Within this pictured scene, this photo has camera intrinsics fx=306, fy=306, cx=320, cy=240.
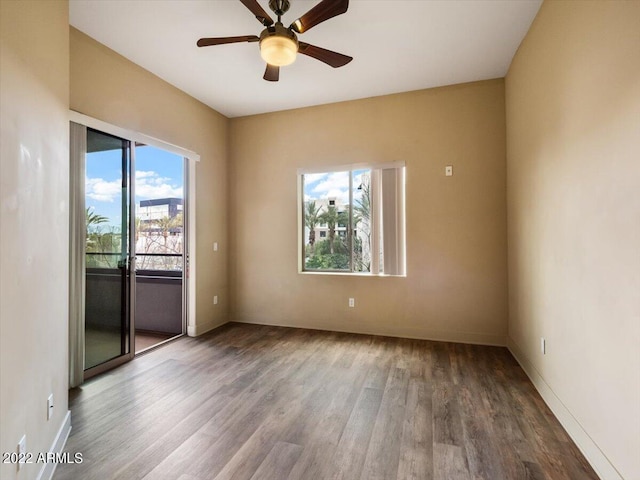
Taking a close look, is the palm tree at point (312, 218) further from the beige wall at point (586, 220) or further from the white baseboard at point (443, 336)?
the beige wall at point (586, 220)

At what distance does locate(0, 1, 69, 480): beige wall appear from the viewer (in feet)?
4.27

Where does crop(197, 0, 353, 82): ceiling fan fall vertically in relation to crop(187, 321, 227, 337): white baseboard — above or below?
above

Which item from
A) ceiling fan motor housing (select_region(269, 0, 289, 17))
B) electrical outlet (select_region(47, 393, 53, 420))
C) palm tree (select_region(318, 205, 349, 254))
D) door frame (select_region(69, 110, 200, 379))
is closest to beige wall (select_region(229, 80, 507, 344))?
palm tree (select_region(318, 205, 349, 254))

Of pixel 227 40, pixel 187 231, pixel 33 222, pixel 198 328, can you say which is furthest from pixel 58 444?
pixel 227 40

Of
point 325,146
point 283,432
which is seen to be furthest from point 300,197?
point 283,432

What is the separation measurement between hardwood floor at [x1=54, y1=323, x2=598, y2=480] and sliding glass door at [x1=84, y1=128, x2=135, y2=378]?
276 mm

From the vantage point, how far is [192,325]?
13.3 feet

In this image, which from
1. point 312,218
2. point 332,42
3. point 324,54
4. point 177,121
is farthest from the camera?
point 312,218

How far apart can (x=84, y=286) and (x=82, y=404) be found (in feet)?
3.19

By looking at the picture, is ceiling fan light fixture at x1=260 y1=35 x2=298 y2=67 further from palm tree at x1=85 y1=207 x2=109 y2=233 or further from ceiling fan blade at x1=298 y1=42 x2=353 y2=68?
palm tree at x1=85 y1=207 x2=109 y2=233

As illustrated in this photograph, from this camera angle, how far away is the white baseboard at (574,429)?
160cm

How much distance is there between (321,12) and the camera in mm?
1972

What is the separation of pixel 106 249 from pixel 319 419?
101 inches

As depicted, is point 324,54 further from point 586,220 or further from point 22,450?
point 22,450
